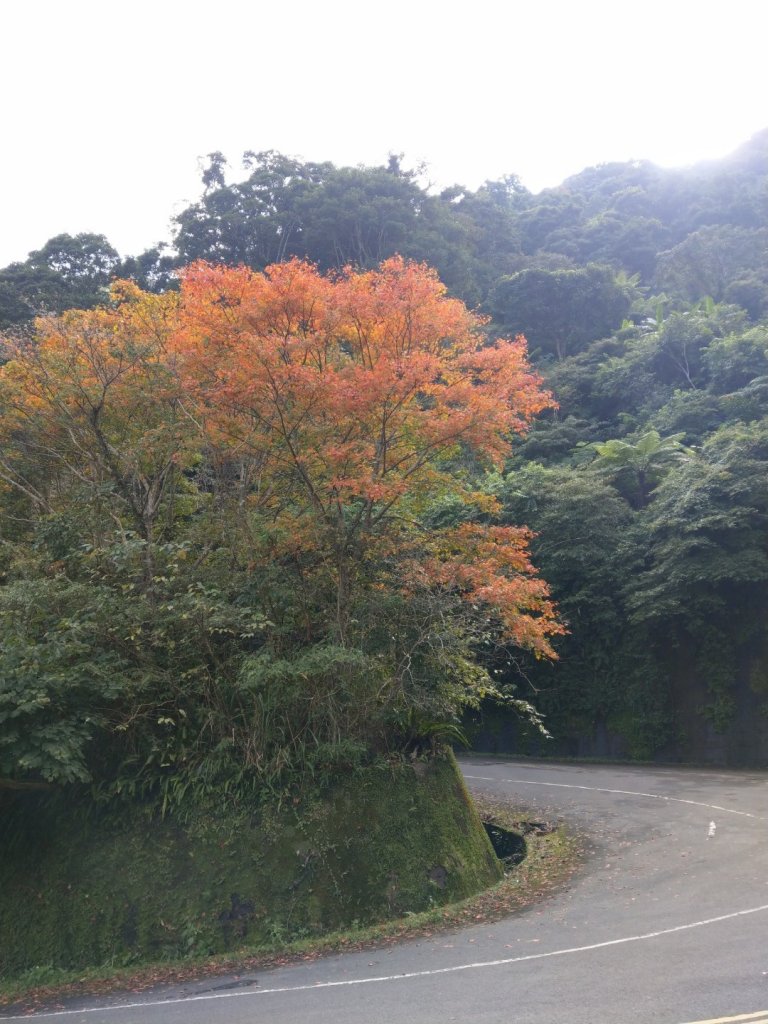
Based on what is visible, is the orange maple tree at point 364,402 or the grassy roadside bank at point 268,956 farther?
the orange maple tree at point 364,402

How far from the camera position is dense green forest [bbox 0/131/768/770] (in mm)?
12250

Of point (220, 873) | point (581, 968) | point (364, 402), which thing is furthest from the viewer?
point (364, 402)

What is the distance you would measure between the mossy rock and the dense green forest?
2.18ft

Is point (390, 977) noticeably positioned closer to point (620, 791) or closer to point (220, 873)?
point (220, 873)

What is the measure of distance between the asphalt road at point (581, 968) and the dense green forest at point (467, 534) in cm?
288

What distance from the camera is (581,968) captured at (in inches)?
312

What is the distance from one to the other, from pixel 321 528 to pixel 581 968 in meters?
6.88

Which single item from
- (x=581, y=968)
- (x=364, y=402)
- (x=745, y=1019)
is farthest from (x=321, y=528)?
(x=745, y=1019)

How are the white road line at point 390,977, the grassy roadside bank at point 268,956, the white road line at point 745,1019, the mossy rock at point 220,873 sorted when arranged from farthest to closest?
1. the mossy rock at point 220,873
2. the grassy roadside bank at point 268,956
3. the white road line at point 390,977
4. the white road line at point 745,1019

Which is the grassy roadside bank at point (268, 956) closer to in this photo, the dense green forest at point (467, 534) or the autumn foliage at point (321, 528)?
the dense green forest at point (467, 534)

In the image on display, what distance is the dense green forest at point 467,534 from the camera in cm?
1225

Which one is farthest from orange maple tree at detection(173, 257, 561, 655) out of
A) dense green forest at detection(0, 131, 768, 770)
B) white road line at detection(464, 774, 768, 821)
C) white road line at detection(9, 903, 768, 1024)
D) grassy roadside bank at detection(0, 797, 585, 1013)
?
white road line at detection(464, 774, 768, 821)

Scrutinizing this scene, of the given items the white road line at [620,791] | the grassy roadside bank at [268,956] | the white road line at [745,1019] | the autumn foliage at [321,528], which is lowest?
the grassy roadside bank at [268,956]

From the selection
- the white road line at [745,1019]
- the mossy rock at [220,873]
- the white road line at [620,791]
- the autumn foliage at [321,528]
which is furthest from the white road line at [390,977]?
the white road line at [620,791]
